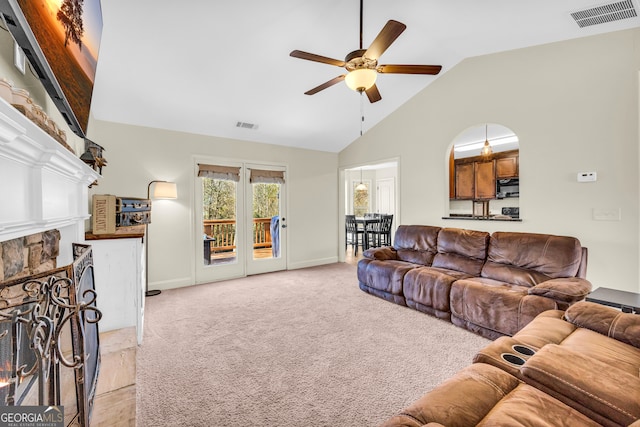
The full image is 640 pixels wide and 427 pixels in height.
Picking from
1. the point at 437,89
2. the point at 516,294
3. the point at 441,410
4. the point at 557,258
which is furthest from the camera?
the point at 437,89

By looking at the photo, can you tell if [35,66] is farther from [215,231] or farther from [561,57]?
[561,57]

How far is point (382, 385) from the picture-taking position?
2.02 meters

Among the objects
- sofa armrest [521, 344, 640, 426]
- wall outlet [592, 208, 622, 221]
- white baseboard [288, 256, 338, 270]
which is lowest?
white baseboard [288, 256, 338, 270]

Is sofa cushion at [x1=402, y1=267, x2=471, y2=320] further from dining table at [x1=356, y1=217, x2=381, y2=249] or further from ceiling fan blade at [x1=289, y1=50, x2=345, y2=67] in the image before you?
dining table at [x1=356, y1=217, x2=381, y2=249]

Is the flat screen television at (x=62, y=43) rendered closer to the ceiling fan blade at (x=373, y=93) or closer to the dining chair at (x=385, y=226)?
the ceiling fan blade at (x=373, y=93)

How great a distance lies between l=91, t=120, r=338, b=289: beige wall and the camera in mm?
3941

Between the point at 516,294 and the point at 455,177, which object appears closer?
the point at 516,294

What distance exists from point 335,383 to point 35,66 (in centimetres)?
234

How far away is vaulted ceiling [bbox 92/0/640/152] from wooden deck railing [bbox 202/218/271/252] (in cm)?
149

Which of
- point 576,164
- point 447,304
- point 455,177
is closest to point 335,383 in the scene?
point 447,304

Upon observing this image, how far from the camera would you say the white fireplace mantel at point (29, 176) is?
83 centimetres

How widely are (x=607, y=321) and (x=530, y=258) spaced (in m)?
1.47

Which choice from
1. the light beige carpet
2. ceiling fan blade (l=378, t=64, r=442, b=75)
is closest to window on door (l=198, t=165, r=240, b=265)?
the light beige carpet

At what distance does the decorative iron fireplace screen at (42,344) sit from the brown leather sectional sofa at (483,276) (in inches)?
115
